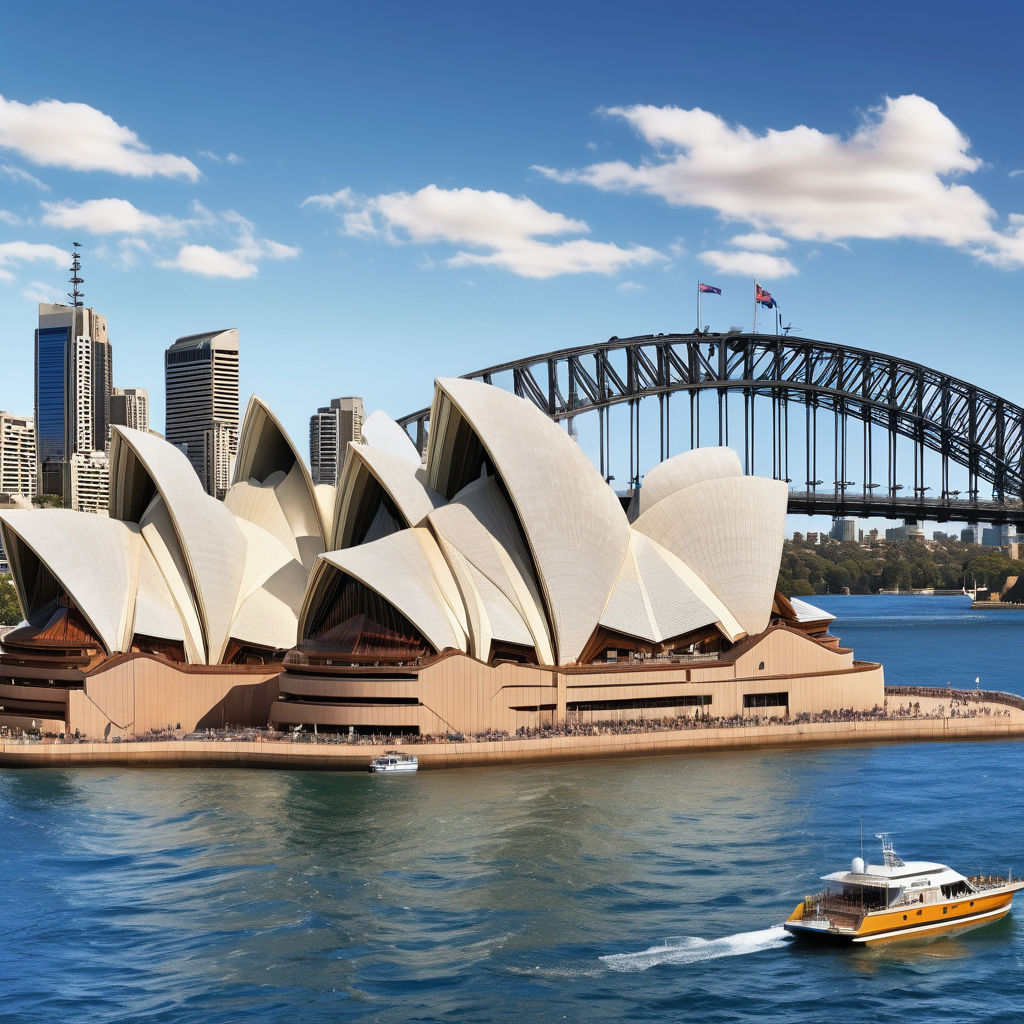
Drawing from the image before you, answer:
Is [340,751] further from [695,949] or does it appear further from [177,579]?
[695,949]

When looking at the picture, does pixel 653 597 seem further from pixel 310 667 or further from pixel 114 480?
pixel 114 480

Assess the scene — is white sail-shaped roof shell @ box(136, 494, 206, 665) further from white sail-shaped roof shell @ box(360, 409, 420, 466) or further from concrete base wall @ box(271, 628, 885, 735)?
white sail-shaped roof shell @ box(360, 409, 420, 466)

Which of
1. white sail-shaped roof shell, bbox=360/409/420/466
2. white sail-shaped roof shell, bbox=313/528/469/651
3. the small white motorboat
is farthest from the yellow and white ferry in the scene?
white sail-shaped roof shell, bbox=360/409/420/466

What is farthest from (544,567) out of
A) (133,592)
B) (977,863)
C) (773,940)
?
(773,940)

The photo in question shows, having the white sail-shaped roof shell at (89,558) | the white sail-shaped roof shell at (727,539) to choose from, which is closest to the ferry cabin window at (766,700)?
the white sail-shaped roof shell at (727,539)

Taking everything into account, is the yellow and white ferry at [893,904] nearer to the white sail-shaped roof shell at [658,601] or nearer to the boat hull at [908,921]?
the boat hull at [908,921]

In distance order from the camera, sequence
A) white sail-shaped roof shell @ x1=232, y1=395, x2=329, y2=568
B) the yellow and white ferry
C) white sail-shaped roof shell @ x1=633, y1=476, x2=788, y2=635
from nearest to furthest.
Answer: the yellow and white ferry, white sail-shaped roof shell @ x1=633, y1=476, x2=788, y2=635, white sail-shaped roof shell @ x1=232, y1=395, x2=329, y2=568
